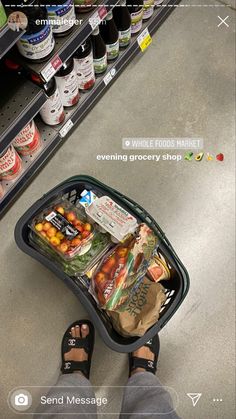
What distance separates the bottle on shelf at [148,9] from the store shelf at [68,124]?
4cm

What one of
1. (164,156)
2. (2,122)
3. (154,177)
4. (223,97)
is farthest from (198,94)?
(2,122)

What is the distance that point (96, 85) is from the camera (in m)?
2.08

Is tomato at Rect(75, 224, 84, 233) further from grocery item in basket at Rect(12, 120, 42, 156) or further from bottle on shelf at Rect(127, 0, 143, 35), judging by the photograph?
bottle on shelf at Rect(127, 0, 143, 35)

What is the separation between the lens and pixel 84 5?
1565 millimetres

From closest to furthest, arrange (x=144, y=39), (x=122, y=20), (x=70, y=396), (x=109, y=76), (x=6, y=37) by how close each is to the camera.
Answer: (x=6, y=37) < (x=70, y=396) < (x=122, y=20) < (x=109, y=76) < (x=144, y=39)

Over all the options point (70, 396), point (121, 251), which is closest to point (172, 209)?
point (121, 251)

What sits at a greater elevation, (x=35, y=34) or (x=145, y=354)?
(x=35, y=34)

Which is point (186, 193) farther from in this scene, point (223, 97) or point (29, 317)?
point (29, 317)

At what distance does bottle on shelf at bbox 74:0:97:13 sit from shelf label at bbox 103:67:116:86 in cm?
52

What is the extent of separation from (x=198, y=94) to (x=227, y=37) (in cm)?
47

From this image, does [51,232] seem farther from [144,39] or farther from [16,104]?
[144,39]

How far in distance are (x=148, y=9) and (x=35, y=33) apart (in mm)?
1068

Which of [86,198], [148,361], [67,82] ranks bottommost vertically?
[148,361]

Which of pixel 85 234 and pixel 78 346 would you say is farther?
pixel 78 346
